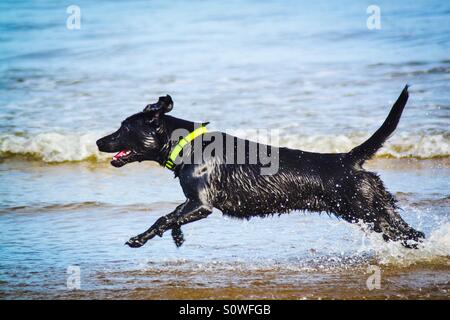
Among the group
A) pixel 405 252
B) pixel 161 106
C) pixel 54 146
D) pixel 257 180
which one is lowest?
pixel 405 252

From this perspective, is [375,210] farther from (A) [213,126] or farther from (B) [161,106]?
(A) [213,126]

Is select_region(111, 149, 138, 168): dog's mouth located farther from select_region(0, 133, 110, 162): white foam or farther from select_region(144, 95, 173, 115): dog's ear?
select_region(0, 133, 110, 162): white foam

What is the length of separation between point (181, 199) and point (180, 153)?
1.99 m

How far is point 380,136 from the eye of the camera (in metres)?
5.81

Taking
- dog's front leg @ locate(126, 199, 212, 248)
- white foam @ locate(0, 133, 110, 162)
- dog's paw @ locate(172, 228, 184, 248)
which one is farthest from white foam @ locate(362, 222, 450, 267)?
white foam @ locate(0, 133, 110, 162)

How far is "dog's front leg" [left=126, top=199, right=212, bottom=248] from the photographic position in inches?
230

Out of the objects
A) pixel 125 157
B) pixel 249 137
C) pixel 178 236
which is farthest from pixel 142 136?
pixel 249 137

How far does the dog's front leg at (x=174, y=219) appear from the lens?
5832 mm

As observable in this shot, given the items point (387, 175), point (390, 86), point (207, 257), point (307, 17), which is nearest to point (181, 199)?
point (207, 257)

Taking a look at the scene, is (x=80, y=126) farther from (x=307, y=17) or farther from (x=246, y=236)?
(x=307, y=17)

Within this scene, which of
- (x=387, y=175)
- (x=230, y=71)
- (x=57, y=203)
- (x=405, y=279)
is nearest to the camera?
(x=405, y=279)

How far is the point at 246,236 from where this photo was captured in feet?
22.5

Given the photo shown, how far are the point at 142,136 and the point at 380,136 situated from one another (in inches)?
72.2

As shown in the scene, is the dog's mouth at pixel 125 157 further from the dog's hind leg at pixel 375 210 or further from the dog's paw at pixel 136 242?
the dog's hind leg at pixel 375 210
